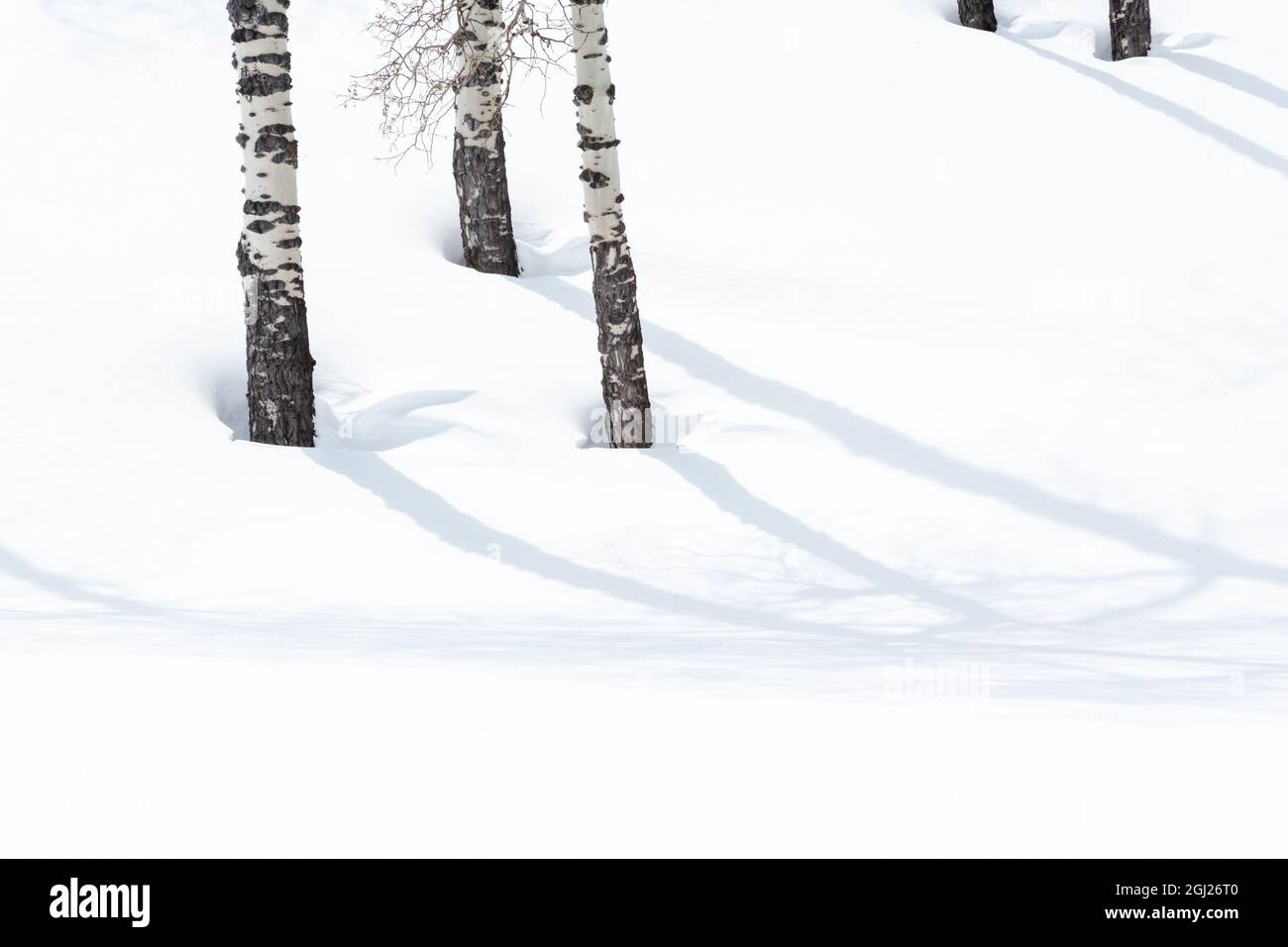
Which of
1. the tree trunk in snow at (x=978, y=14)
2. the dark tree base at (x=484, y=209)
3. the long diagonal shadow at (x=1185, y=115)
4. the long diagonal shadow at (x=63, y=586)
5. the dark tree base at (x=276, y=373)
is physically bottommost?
the long diagonal shadow at (x=63, y=586)

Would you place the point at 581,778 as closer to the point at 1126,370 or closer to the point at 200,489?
the point at 200,489

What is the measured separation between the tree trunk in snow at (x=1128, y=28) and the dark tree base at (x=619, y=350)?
7860 mm

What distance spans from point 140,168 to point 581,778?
9.23m

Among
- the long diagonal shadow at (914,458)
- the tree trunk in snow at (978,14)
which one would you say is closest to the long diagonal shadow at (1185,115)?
the tree trunk in snow at (978,14)

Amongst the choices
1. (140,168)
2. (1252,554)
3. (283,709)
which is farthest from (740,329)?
(283,709)

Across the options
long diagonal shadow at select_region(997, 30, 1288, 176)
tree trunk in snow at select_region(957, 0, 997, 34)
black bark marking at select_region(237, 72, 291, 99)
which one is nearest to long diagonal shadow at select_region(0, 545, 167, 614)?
black bark marking at select_region(237, 72, 291, 99)

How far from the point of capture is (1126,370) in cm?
832

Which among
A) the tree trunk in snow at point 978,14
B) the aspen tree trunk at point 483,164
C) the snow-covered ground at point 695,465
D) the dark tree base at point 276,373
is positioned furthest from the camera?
the tree trunk in snow at point 978,14

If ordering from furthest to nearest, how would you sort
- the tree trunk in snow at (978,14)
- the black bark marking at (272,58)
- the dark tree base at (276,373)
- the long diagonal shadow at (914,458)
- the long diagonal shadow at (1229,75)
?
1. the tree trunk in snow at (978,14)
2. the long diagonal shadow at (1229,75)
3. the dark tree base at (276,373)
4. the black bark marking at (272,58)
5. the long diagonal shadow at (914,458)

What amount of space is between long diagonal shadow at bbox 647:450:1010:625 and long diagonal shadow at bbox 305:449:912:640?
784 millimetres

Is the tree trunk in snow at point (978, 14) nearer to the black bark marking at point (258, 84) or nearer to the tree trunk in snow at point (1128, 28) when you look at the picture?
the tree trunk in snow at point (1128, 28)

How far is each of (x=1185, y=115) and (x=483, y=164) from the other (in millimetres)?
7009

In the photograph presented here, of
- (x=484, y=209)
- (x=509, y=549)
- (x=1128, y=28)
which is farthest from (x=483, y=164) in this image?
(x=1128, y=28)

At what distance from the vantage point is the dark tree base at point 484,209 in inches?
376
